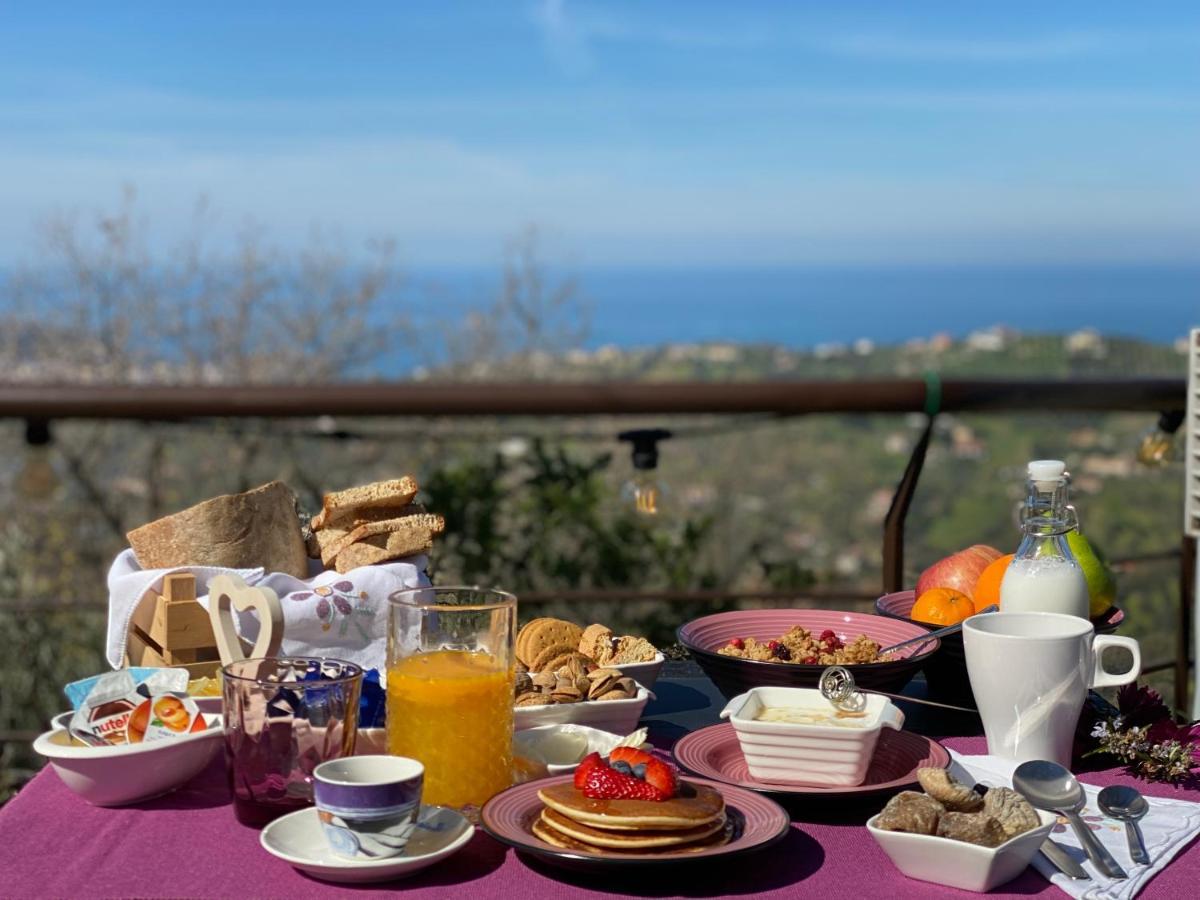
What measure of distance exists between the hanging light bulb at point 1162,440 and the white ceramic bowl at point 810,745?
2.38 meters

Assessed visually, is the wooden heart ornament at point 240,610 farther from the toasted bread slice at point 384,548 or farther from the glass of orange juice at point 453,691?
the toasted bread slice at point 384,548

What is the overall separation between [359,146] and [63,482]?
55.6 feet

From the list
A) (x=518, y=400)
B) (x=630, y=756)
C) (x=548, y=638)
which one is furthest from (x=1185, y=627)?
(x=630, y=756)

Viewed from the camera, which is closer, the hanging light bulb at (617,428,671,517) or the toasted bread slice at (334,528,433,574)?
the toasted bread slice at (334,528,433,574)

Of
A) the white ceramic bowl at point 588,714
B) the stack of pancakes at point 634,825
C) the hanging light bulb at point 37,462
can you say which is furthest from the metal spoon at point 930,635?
the hanging light bulb at point 37,462

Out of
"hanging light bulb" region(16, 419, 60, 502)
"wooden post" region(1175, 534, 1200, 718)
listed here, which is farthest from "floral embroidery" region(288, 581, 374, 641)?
"wooden post" region(1175, 534, 1200, 718)

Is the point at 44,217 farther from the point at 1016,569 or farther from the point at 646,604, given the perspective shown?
the point at 1016,569

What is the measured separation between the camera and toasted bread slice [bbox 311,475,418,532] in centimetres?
167

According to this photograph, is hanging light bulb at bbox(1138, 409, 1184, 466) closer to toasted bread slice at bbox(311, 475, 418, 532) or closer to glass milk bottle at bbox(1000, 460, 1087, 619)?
glass milk bottle at bbox(1000, 460, 1087, 619)

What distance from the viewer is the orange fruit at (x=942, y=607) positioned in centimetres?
164

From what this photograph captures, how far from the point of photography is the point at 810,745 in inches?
48.2

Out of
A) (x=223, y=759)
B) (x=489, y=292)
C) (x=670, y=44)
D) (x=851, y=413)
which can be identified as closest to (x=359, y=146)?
(x=670, y=44)

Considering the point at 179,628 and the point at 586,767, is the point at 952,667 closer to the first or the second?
the point at 586,767

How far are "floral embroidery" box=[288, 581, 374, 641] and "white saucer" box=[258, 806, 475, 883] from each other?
41 cm
